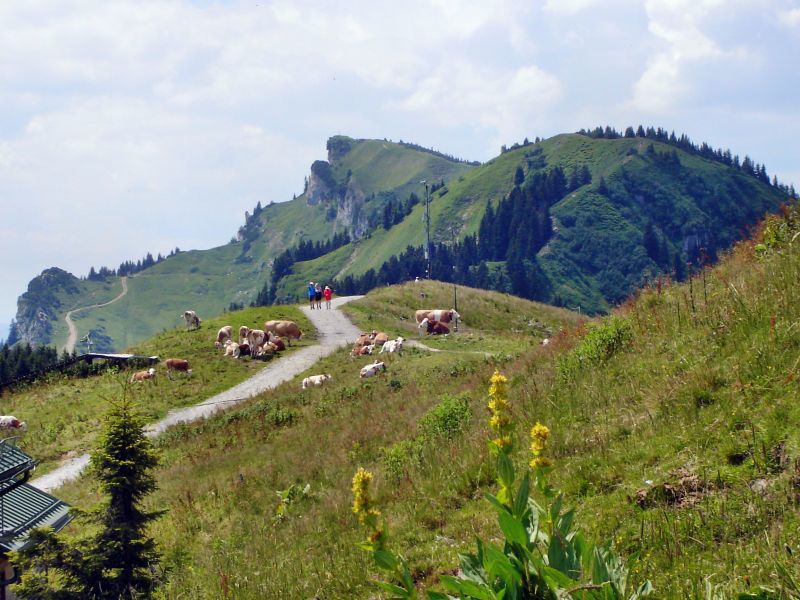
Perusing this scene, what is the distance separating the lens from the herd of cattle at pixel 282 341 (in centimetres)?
3019

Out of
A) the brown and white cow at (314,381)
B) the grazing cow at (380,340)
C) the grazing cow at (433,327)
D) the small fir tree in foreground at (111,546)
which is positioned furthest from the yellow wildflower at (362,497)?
the grazing cow at (433,327)

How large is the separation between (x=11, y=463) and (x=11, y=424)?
16.5 metres

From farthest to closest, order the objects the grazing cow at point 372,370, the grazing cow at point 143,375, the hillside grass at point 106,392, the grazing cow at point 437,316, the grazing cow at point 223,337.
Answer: the grazing cow at point 437,316
the grazing cow at point 223,337
the grazing cow at point 143,375
the grazing cow at point 372,370
the hillside grass at point 106,392

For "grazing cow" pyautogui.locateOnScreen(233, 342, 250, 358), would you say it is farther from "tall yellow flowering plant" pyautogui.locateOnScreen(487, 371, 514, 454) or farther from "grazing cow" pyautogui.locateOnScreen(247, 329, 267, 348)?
"tall yellow flowering plant" pyautogui.locateOnScreen(487, 371, 514, 454)

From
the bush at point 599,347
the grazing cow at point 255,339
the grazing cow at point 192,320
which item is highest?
the grazing cow at point 192,320

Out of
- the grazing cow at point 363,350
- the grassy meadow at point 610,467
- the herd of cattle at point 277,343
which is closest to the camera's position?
the grassy meadow at point 610,467

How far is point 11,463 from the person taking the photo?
13711 mm

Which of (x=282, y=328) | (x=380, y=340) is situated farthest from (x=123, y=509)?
(x=282, y=328)

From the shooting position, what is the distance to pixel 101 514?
33.5 feet

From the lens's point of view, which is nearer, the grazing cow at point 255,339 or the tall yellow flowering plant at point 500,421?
the tall yellow flowering plant at point 500,421

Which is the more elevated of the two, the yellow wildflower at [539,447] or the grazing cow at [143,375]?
the yellow wildflower at [539,447]

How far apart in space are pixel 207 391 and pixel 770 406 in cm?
2942

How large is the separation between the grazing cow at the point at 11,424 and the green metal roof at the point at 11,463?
606 inches

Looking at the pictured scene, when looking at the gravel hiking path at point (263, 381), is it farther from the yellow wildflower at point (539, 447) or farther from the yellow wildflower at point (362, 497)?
the yellow wildflower at point (539, 447)
